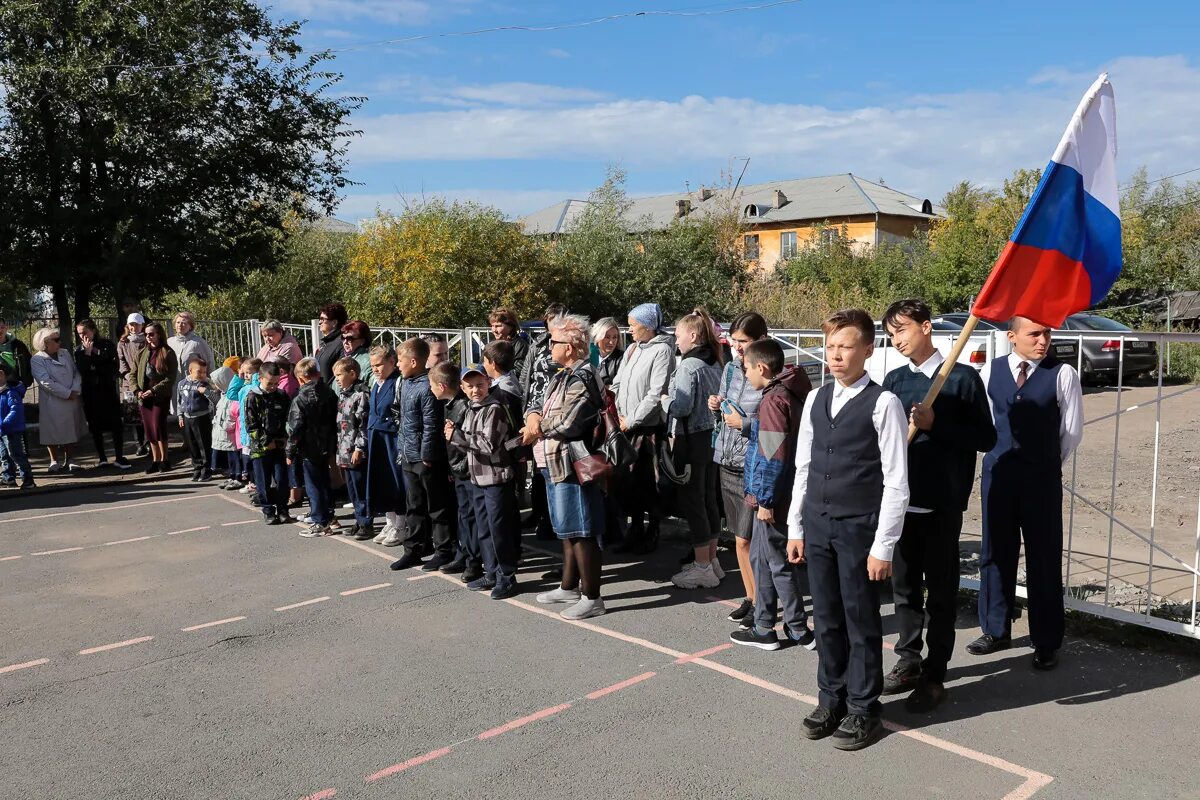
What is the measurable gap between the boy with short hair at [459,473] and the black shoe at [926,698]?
3103 millimetres

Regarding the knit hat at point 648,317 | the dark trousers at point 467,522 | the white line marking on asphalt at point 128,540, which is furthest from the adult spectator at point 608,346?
the white line marking on asphalt at point 128,540

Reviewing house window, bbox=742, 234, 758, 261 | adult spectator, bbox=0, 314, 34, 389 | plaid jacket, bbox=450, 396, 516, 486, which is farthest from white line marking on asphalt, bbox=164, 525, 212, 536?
house window, bbox=742, 234, 758, 261

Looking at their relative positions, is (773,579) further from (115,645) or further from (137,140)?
(137,140)

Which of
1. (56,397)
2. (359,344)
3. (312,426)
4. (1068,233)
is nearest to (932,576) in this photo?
(1068,233)

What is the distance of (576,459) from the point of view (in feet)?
18.9

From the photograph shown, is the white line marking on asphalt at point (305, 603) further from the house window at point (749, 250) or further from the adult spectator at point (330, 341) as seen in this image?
the house window at point (749, 250)

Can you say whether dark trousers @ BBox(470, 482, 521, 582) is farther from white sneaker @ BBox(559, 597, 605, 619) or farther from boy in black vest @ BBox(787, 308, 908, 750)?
boy in black vest @ BBox(787, 308, 908, 750)

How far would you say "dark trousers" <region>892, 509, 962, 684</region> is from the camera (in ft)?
14.5

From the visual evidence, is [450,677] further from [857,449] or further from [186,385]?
[186,385]

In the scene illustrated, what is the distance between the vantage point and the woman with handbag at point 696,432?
6.20 meters

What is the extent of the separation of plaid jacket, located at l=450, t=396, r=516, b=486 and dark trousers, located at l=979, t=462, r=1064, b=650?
2.91 metres

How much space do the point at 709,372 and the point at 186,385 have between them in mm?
7016

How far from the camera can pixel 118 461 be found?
1154 cm

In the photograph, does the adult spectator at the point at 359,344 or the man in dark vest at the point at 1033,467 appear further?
the adult spectator at the point at 359,344
